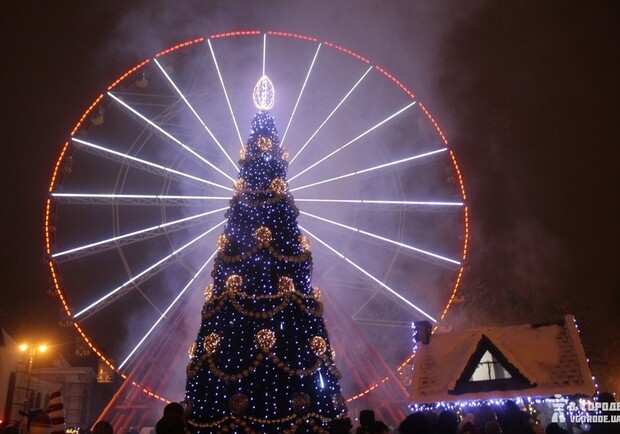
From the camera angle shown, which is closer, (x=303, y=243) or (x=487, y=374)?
(x=487, y=374)

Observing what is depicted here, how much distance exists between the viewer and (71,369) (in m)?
39.2

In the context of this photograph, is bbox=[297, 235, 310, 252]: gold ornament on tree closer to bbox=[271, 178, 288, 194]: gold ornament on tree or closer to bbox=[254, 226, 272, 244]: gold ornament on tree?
bbox=[254, 226, 272, 244]: gold ornament on tree

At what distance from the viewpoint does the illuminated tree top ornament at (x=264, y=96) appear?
56.0ft

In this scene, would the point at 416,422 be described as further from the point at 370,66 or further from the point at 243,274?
the point at 370,66

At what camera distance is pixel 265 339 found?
1298 cm

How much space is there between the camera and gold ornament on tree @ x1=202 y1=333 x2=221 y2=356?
1305 centimetres

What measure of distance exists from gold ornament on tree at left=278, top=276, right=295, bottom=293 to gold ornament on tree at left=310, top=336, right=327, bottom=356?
1271 millimetres

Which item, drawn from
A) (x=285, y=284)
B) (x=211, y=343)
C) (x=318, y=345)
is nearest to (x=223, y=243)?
(x=285, y=284)

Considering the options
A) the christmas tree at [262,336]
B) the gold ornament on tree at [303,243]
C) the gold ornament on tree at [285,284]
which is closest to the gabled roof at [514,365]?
the christmas tree at [262,336]

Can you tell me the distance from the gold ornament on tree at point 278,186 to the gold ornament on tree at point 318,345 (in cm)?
385

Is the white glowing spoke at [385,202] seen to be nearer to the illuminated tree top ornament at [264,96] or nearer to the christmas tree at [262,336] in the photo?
the illuminated tree top ornament at [264,96]

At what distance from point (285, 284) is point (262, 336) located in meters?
1.37

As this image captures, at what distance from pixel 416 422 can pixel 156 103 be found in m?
17.8

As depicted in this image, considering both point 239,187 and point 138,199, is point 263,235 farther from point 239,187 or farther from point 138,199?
point 138,199
